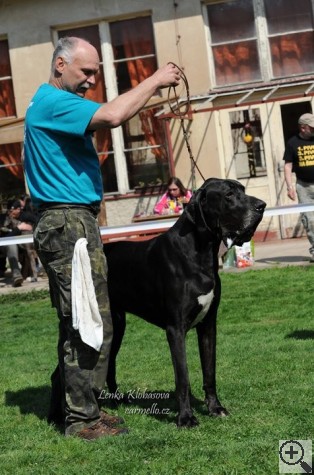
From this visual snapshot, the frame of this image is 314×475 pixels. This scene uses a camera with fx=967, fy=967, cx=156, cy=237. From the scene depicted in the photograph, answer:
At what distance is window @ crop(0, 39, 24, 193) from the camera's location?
66.5 feet

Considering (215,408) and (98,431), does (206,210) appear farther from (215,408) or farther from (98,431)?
(98,431)

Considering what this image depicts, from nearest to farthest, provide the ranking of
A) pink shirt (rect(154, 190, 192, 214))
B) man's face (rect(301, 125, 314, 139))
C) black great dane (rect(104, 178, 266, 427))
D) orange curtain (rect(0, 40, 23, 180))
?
black great dane (rect(104, 178, 266, 427))
man's face (rect(301, 125, 314, 139))
pink shirt (rect(154, 190, 192, 214))
orange curtain (rect(0, 40, 23, 180))

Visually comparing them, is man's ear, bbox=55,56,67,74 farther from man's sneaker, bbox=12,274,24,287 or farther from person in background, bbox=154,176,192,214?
man's sneaker, bbox=12,274,24,287

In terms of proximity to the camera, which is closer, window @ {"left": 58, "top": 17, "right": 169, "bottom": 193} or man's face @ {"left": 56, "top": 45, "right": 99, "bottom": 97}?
man's face @ {"left": 56, "top": 45, "right": 99, "bottom": 97}

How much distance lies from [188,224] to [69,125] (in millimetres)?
989

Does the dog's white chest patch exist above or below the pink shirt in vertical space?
below

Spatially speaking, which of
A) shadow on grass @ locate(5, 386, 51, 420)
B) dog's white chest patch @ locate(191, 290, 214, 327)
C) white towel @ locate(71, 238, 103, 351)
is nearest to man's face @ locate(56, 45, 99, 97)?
white towel @ locate(71, 238, 103, 351)

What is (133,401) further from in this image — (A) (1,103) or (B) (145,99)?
(A) (1,103)

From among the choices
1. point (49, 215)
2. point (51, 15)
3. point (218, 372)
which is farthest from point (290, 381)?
point (51, 15)

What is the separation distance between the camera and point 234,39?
62.3 feet

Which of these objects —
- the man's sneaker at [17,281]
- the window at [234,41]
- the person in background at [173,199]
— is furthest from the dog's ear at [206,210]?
the window at [234,41]

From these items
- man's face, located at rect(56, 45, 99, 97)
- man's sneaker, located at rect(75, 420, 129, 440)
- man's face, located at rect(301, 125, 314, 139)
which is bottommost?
man's sneaker, located at rect(75, 420, 129, 440)

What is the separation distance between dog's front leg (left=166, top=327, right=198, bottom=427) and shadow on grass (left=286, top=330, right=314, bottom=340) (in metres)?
2.94

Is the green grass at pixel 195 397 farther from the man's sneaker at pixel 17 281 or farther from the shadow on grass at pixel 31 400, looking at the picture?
the man's sneaker at pixel 17 281
